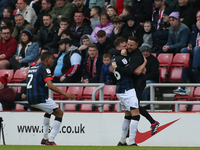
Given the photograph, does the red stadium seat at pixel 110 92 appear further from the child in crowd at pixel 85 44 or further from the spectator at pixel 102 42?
the child in crowd at pixel 85 44

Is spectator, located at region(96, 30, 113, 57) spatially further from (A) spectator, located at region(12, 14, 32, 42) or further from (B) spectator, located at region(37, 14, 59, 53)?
(A) spectator, located at region(12, 14, 32, 42)

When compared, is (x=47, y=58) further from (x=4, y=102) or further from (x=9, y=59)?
(x=9, y=59)

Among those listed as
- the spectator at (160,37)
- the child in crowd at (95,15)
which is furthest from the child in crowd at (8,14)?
the spectator at (160,37)

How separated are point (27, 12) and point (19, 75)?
3.71 m

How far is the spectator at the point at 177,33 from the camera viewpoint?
11156 mm

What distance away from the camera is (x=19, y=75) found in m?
11.5

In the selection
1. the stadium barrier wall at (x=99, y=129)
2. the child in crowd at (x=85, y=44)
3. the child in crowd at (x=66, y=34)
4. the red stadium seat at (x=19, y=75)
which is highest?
the child in crowd at (x=66, y=34)

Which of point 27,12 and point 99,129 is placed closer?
point 99,129

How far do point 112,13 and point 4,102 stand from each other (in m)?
4.74

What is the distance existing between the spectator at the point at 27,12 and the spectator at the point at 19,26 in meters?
0.47

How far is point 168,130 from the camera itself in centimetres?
897

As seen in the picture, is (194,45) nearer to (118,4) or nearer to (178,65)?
(178,65)

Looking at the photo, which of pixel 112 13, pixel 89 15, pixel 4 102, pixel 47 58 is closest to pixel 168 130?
pixel 47 58

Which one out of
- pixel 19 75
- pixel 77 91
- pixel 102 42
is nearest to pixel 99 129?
pixel 77 91
